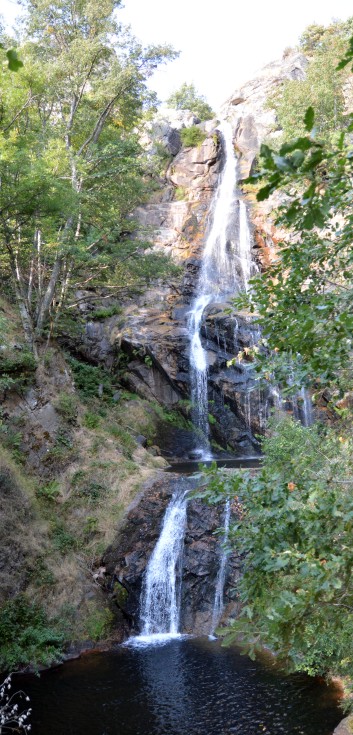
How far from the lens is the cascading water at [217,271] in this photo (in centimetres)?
2256

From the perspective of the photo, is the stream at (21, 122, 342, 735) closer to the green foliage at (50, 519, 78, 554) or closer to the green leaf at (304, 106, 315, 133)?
the green foliage at (50, 519, 78, 554)

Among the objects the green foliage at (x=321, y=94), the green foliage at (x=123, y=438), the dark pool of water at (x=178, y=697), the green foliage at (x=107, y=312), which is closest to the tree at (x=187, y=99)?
the green foliage at (x=321, y=94)

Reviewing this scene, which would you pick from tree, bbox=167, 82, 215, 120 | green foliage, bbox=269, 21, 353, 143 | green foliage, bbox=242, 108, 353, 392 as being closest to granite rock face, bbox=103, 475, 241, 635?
green foliage, bbox=242, 108, 353, 392

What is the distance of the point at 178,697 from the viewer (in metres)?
9.30

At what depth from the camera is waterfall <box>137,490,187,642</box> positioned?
12258mm

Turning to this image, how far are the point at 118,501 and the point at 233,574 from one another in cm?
364

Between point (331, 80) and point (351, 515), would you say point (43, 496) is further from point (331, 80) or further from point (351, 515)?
point (331, 80)

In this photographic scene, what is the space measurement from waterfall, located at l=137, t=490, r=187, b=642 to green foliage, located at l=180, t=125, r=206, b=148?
2712 centimetres

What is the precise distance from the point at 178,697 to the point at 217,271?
2084 centimetres

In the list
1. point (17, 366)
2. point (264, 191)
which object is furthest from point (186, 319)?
point (264, 191)

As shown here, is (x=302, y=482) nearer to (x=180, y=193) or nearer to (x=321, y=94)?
(x=321, y=94)

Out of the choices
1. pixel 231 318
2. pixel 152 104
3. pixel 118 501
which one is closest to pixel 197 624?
pixel 118 501

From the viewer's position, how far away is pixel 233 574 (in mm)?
12641

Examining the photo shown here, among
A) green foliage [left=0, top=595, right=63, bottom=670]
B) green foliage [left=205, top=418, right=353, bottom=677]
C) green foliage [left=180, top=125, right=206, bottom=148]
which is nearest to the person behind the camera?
green foliage [left=205, top=418, right=353, bottom=677]
